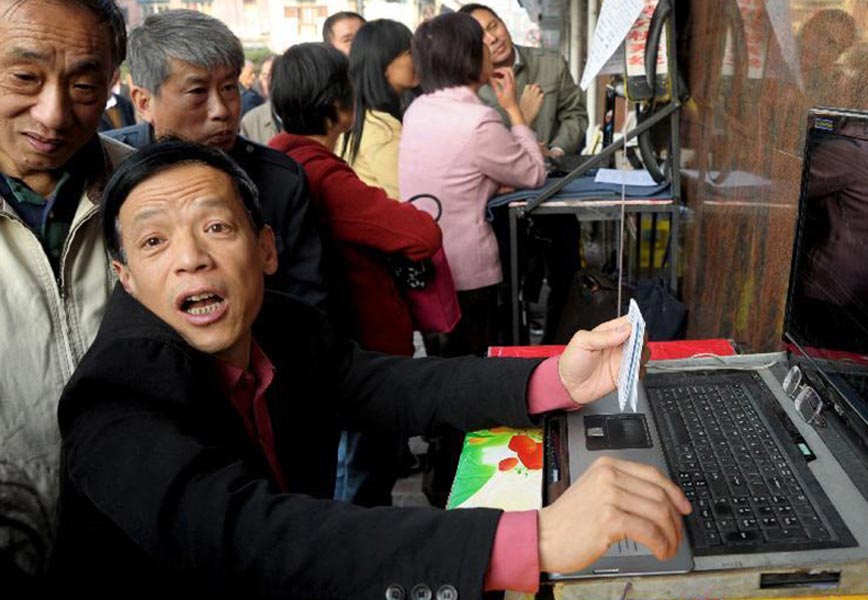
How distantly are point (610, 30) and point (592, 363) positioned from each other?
1341 mm

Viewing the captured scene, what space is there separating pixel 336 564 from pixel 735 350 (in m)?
1.08

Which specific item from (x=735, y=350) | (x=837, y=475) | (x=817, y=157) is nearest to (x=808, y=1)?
(x=817, y=157)

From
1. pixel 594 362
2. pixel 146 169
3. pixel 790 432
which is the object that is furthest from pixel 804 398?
pixel 146 169

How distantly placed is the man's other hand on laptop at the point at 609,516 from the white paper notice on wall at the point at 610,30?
155cm

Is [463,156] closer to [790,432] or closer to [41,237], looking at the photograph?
[41,237]

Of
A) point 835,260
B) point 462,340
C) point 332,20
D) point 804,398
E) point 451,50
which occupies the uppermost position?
point 332,20

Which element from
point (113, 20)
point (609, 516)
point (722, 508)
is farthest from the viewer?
point (113, 20)

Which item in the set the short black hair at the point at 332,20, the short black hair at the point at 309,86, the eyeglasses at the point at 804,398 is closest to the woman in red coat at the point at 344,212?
the short black hair at the point at 309,86

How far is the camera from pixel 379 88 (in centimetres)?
312

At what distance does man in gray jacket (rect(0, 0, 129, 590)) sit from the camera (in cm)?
123

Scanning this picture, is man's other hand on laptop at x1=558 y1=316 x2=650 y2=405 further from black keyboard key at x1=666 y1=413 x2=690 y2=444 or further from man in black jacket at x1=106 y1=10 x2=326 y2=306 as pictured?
man in black jacket at x1=106 y1=10 x2=326 y2=306

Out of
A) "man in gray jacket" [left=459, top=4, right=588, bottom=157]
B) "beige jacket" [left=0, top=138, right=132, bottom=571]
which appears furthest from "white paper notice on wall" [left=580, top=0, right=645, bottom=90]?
"man in gray jacket" [left=459, top=4, right=588, bottom=157]

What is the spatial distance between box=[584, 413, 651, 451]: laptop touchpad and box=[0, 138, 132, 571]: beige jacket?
874 millimetres

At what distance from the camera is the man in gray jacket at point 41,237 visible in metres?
1.23
